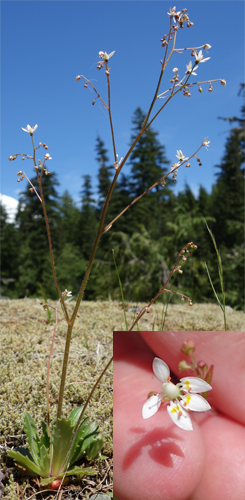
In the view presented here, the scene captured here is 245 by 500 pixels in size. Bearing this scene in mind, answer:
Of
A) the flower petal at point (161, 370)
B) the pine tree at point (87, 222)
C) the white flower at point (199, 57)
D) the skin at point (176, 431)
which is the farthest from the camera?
the pine tree at point (87, 222)

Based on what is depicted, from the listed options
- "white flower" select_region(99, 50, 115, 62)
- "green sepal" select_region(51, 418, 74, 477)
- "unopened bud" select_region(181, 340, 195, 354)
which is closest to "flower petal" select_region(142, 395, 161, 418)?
"unopened bud" select_region(181, 340, 195, 354)

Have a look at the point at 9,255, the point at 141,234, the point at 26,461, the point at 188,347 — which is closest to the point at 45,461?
the point at 26,461

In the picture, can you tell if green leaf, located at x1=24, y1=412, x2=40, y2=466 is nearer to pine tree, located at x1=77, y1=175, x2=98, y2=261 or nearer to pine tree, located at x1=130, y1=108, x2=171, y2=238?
pine tree, located at x1=130, y1=108, x2=171, y2=238

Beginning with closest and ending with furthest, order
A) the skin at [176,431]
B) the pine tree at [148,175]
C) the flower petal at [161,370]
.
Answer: the skin at [176,431] → the flower petal at [161,370] → the pine tree at [148,175]

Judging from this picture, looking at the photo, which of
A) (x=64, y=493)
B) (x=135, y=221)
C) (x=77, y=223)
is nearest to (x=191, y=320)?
(x=64, y=493)

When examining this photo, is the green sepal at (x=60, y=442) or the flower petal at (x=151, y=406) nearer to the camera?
the flower petal at (x=151, y=406)

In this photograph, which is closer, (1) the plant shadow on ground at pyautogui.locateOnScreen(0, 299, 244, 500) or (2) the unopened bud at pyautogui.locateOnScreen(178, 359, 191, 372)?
(2) the unopened bud at pyautogui.locateOnScreen(178, 359, 191, 372)

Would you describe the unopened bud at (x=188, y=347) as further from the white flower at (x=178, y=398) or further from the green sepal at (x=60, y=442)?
the green sepal at (x=60, y=442)

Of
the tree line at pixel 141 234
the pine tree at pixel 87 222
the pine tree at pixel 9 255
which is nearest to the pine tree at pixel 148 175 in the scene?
the tree line at pixel 141 234
